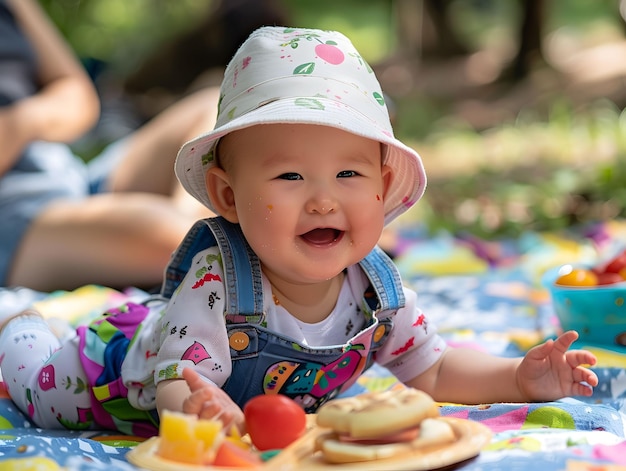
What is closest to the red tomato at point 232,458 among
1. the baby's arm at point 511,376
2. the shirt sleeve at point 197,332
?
the shirt sleeve at point 197,332

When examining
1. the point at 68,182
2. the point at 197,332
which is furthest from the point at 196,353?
the point at 68,182

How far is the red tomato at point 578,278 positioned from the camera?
2.15 metres

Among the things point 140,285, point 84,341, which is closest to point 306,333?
point 84,341

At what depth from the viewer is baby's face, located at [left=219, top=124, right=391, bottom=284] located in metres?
1.50

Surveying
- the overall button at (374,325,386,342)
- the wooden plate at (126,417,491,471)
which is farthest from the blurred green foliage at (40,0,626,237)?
the wooden plate at (126,417,491,471)

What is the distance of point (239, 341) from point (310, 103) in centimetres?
43

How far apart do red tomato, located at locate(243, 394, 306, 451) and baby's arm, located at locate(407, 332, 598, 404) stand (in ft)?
1.83

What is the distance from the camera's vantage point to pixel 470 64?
1091 centimetres

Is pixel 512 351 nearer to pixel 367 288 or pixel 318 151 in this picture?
pixel 367 288

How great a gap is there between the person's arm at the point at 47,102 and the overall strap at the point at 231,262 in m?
1.59

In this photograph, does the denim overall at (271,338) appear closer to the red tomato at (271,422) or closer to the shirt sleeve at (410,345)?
the shirt sleeve at (410,345)

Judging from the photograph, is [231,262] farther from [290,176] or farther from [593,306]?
[593,306]

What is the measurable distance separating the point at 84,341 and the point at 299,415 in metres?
0.68

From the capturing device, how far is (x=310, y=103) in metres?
1.50
